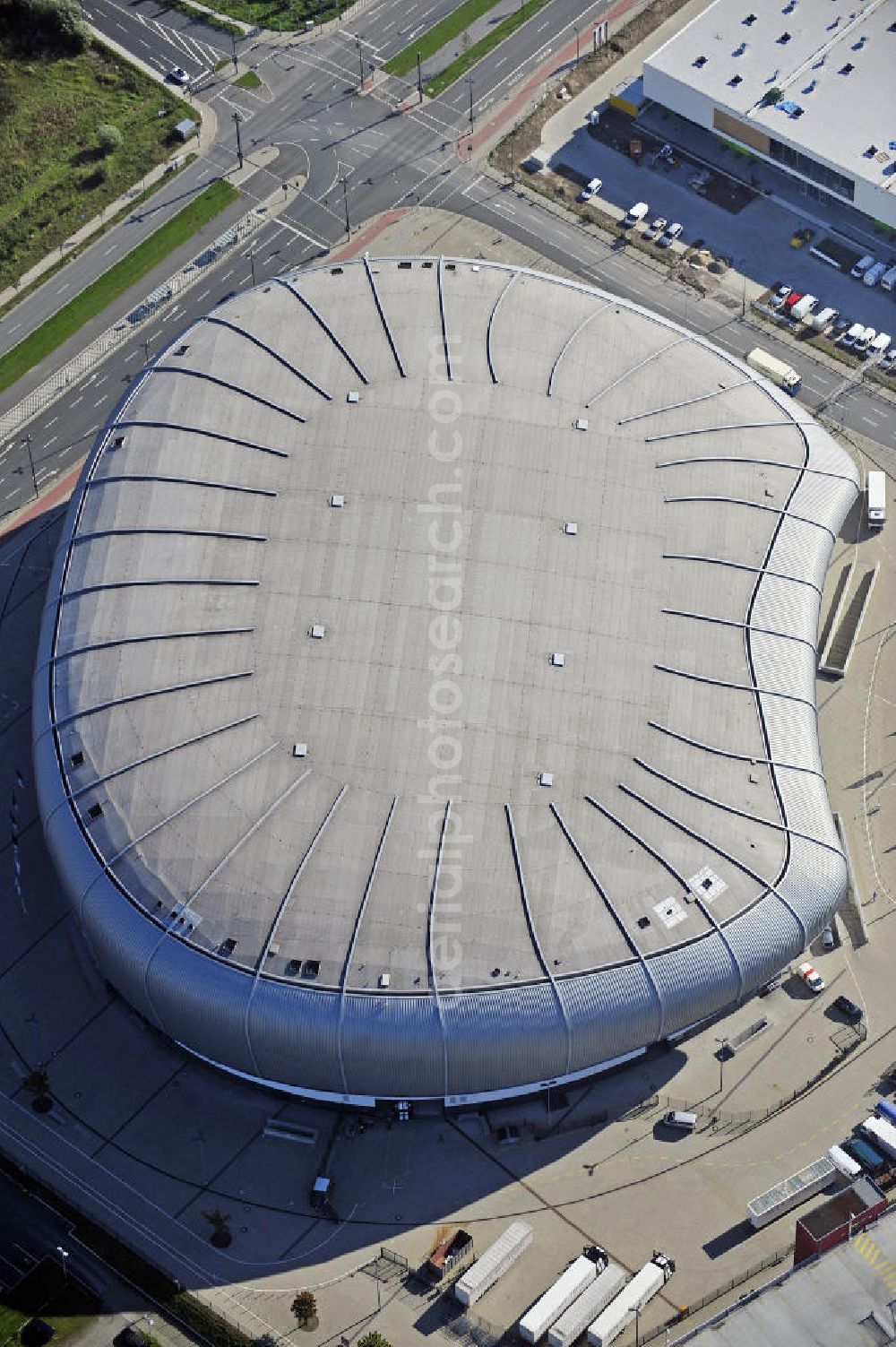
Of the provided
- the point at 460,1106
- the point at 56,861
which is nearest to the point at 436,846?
the point at 460,1106

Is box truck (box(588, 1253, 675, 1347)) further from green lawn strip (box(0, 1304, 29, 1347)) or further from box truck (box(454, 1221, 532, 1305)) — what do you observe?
green lawn strip (box(0, 1304, 29, 1347))

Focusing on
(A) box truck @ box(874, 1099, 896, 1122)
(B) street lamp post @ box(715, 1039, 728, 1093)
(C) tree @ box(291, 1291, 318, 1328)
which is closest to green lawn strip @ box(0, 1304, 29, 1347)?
(C) tree @ box(291, 1291, 318, 1328)

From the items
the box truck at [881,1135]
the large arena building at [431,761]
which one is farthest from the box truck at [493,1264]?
the box truck at [881,1135]

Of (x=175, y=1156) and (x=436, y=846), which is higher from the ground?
(x=436, y=846)

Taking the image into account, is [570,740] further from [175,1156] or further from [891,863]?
[175,1156]

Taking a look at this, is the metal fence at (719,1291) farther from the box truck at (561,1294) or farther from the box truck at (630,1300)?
the box truck at (561,1294)

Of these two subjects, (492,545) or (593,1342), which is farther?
(492,545)
